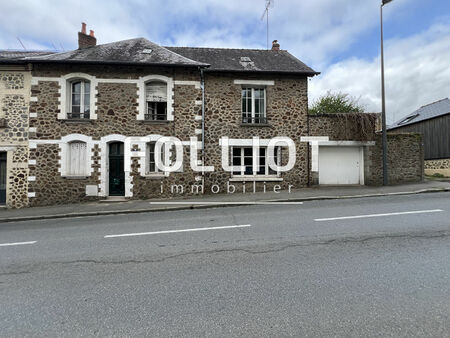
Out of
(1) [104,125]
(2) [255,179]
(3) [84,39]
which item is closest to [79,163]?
(1) [104,125]

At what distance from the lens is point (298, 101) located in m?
11.8

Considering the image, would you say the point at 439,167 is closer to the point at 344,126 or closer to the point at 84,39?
the point at 344,126

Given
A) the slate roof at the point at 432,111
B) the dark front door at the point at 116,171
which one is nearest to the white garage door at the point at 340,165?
the dark front door at the point at 116,171

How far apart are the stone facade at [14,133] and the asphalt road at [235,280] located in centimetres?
603

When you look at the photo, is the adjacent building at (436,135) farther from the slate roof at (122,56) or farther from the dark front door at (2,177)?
the dark front door at (2,177)

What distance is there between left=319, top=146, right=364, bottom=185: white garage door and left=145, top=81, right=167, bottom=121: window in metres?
8.18

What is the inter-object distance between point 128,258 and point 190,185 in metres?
7.26

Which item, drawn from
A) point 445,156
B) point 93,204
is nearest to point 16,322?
point 93,204

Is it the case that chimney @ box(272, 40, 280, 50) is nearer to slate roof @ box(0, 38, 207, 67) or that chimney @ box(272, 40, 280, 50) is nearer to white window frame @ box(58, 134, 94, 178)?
slate roof @ box(0, 38, 207, 67)

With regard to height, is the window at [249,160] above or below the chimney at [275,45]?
below

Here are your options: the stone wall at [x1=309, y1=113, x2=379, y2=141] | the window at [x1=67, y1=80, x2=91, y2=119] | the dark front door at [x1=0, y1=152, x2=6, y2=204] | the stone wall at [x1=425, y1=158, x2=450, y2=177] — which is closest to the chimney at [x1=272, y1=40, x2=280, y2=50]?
the stone wall at [x1=309, y1=113, x2=379, y2=141]

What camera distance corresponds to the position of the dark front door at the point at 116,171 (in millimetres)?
11031

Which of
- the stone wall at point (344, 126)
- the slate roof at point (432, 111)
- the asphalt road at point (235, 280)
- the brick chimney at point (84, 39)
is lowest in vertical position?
the asphalt road at point (235, 280)

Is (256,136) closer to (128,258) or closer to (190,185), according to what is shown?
(190,185)
